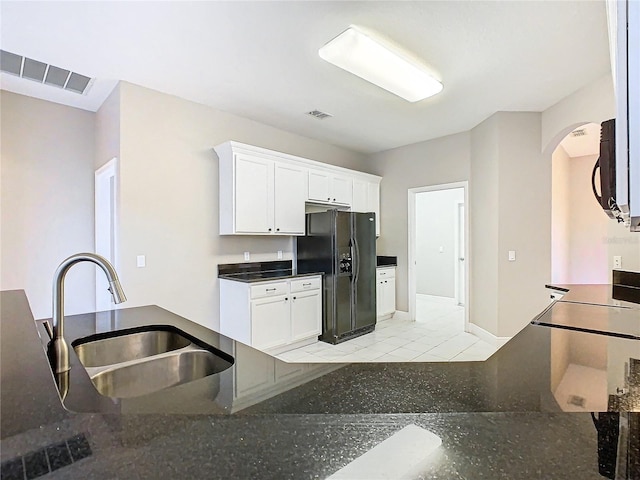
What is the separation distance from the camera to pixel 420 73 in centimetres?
296

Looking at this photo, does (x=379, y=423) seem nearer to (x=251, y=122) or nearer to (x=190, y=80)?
(x=190, y=80)

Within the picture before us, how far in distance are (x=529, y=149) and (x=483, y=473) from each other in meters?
4.43

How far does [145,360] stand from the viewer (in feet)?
4.33

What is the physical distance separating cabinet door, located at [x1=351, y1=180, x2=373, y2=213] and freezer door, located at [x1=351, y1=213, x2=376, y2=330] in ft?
1.69

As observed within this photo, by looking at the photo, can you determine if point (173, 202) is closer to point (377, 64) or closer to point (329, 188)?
point (329, 188)

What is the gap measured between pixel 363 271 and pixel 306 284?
3.05ft

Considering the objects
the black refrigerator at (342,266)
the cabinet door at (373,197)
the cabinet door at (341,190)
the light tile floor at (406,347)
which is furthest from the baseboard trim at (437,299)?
the cabinet door at (341,190)

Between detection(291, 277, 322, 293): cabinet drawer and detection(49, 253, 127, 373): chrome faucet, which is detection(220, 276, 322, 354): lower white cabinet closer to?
detection(291, 277, 322, 293): cabinet drawer

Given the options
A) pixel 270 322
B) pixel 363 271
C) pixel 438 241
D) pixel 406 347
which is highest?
pixel 438 241

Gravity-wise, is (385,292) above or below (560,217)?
below

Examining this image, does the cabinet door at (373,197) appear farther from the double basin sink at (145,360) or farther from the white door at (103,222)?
the double basin sink at (145,360)

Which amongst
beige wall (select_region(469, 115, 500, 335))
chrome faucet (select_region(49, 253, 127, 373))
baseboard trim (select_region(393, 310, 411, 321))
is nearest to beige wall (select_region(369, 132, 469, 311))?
baseboard trim (select_region(393, 310, 411, 321))

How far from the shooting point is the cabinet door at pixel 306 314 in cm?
400

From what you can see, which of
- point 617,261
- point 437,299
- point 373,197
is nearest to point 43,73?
point 373,197
